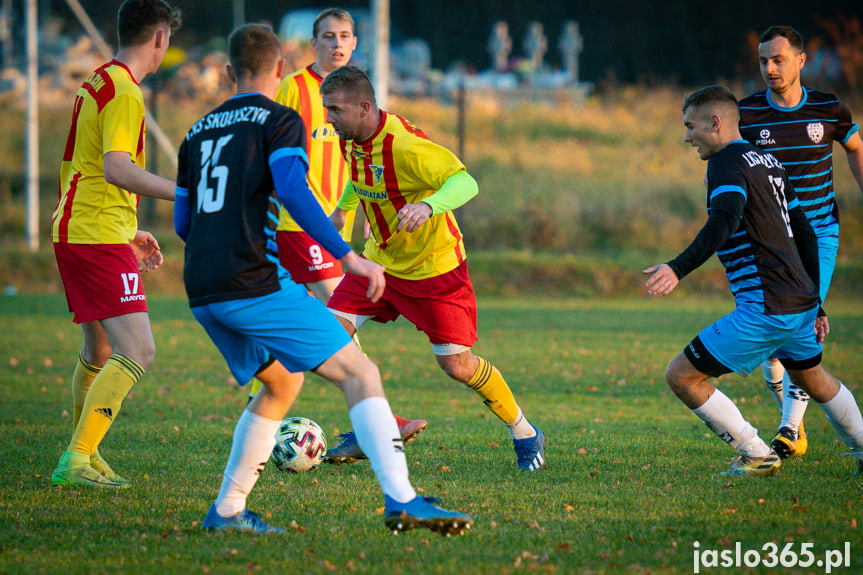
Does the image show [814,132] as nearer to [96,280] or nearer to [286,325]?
[286,325]

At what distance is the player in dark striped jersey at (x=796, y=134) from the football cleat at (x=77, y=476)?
4078mm

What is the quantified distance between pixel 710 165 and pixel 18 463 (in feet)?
14.7

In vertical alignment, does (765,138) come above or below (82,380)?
above

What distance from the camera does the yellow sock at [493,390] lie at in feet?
17.1

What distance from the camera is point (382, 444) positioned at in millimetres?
3561

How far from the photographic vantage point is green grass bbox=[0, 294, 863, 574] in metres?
3.62

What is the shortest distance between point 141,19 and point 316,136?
181cm

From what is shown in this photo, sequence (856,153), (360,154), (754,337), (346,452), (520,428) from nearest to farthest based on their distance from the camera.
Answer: (754,337)
(360,154)
(520,428)
(346,452)
(856,153)

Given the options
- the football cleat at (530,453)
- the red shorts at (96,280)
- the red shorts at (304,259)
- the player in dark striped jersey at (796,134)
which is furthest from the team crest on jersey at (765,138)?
the red shorts at (96,280)

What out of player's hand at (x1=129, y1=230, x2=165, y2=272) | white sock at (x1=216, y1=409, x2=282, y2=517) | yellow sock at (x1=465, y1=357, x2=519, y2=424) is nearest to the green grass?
white sock at (x1=216, y1=409, x2=282, y2=517)

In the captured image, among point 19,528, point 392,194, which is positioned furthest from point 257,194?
point 19,528

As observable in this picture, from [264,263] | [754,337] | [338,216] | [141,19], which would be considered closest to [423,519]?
[264,263]

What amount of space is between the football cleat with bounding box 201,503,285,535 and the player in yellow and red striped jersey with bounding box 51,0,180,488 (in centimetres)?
120

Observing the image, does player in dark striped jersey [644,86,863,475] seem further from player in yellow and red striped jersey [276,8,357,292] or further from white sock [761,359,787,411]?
player in yellow and red striped jersey [276,8,357,292]
